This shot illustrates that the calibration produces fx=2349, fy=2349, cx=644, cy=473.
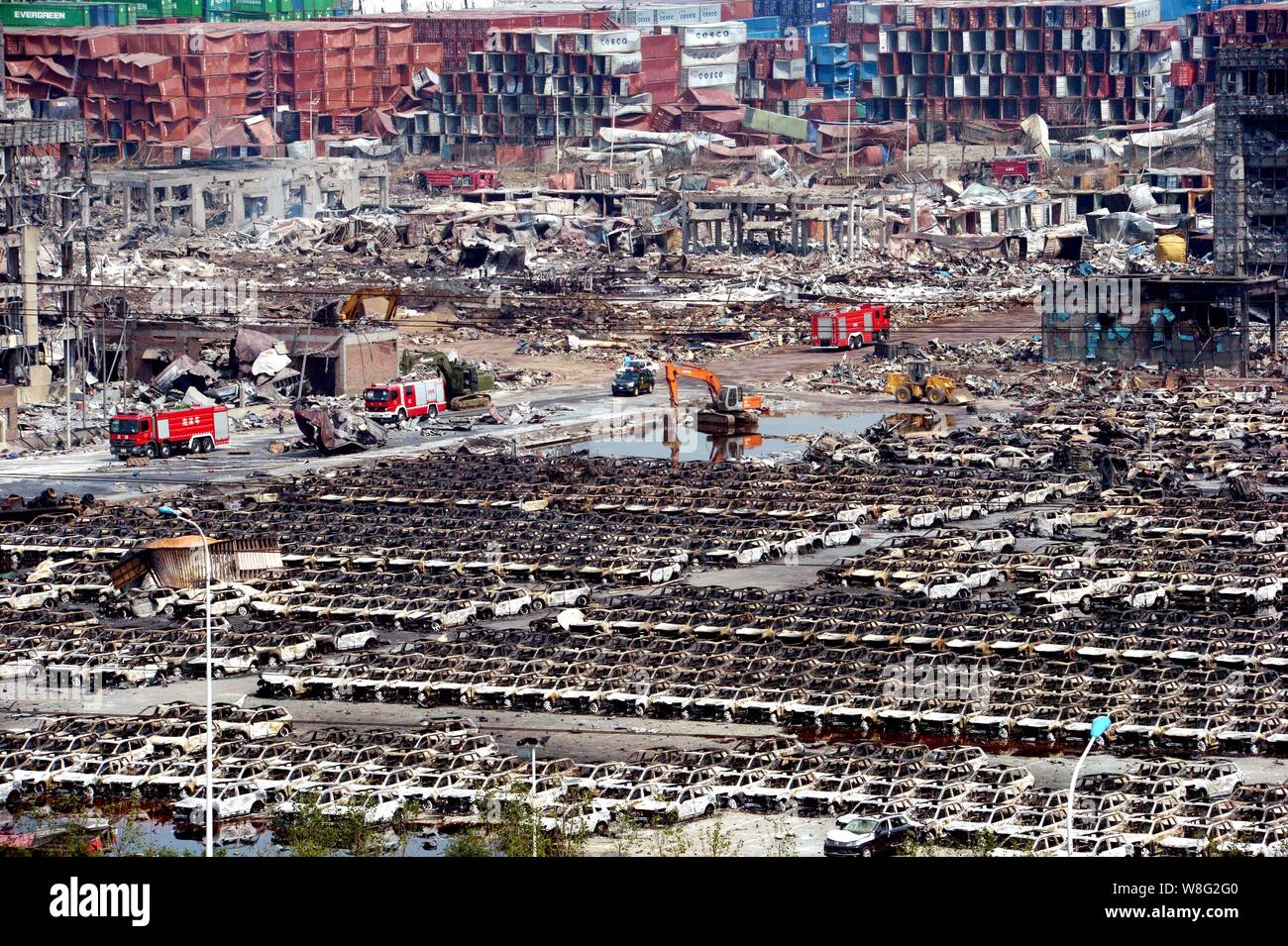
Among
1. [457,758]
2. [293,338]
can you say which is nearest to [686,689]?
[457,758]

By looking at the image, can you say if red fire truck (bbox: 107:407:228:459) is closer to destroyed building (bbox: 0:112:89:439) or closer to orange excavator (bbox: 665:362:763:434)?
destroyed building (bbox: 0:112:89:439)

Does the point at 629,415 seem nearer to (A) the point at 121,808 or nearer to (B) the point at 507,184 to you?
(A) the point at 121,808

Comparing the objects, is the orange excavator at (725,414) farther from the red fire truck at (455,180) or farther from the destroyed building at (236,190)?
the red fire truck at (455,180)

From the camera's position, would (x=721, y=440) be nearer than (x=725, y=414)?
Yes

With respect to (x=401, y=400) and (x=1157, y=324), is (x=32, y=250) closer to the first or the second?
(x=401, y=400)

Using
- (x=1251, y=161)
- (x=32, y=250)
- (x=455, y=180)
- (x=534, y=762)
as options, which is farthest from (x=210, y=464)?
(x=455, y=180)

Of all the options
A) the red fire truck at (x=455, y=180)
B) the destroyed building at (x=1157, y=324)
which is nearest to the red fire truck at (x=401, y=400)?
the destroyed building at (x=1157, y=324)
